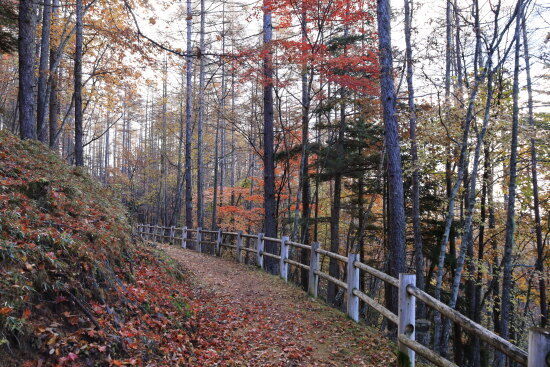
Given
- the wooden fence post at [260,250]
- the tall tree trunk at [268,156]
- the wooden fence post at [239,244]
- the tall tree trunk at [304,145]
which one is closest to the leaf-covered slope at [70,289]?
the wooden fence post at [260,250]

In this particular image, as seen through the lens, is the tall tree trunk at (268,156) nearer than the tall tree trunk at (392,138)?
No

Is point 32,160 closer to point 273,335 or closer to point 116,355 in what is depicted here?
point 116,355

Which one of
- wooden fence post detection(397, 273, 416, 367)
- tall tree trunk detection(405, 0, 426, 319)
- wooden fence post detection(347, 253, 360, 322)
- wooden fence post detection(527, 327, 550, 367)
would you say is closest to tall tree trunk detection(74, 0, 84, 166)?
wooden fence post detection(347, 253, 360, 322)

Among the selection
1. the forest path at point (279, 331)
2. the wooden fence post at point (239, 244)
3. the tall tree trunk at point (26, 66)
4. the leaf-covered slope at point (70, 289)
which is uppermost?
the tall tree trunk at point (26, 66)

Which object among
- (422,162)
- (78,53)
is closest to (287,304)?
(422,162)

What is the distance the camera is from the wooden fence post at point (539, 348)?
244cm

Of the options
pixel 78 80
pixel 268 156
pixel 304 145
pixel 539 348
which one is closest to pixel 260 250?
pixel 268 156

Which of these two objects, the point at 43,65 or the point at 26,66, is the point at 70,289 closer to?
the point at 26,66

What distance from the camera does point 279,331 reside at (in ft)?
19.6

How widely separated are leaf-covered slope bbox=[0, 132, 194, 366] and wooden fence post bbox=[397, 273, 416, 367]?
110 inches

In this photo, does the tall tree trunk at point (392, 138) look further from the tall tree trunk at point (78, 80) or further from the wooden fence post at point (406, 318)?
the tall tree trunk at point (78, 80)

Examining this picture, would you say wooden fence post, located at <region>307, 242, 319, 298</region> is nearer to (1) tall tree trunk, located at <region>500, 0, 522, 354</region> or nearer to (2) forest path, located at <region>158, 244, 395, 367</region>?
(2) forest path, located at <region>158, 244, 395, 367</region>

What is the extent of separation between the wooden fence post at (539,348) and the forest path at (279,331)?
2509 mm

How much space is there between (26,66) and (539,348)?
11.3 metres
